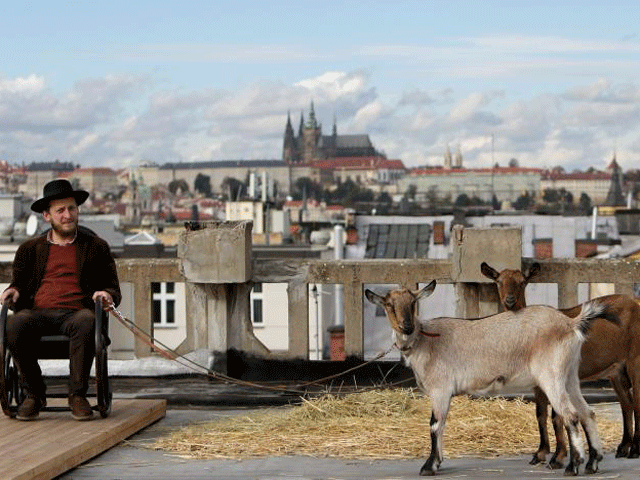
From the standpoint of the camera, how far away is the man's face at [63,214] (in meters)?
9.31

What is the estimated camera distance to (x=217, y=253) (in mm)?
11734

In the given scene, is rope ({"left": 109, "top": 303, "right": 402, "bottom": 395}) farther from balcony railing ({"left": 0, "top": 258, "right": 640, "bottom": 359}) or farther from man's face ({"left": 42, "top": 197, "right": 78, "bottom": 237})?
man's face ({"left": 42, "top": 197, "right": 78, "bottom": 237})

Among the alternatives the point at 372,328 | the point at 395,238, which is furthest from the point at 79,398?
the point at 395,238

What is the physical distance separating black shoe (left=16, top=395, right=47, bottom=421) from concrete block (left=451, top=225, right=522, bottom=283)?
12.8ft

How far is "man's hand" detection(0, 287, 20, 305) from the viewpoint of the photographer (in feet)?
30.4

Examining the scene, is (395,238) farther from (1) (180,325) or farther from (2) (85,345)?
(2) (85,345)

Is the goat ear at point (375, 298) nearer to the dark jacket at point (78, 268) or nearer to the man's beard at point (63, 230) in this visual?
the dark jacket at point (78, 268)

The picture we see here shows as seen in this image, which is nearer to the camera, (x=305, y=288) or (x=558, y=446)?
(x=558, y=446)

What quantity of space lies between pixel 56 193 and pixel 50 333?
94 centimetres

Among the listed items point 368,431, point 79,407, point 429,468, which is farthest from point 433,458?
point 79,407

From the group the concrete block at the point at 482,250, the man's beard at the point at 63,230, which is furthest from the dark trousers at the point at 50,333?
the concrete block at the point at 482,250

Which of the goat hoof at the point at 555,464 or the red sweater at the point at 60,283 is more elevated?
the red sweater at the point at 60,283

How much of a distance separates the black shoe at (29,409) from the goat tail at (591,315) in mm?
3645

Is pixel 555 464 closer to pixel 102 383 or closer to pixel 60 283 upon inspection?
pixel 102 383
